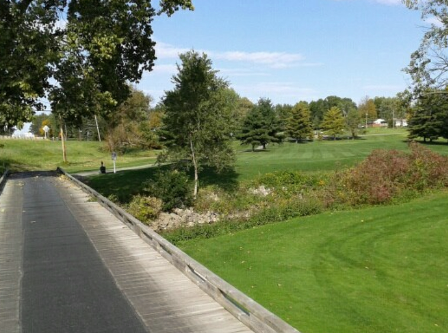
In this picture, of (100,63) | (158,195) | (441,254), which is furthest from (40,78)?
(441,254)

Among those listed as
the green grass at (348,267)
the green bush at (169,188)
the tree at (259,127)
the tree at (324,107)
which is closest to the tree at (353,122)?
the tree at (324,107)

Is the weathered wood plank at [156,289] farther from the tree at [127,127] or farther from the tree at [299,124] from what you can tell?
the tree at [299,124]

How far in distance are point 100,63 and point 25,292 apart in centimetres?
1191

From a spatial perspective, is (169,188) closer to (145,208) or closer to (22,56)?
(145,208)

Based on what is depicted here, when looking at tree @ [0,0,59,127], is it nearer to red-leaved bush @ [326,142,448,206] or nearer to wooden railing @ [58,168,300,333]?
wooden railing @ [58,168,300,333]

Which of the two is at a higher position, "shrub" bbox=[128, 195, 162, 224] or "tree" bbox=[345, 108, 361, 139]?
"tree" bbox=[345, 108, 361, 139]

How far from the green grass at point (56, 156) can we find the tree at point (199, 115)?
1069 inches

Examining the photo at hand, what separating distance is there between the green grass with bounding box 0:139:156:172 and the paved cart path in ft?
143

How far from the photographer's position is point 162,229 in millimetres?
25953

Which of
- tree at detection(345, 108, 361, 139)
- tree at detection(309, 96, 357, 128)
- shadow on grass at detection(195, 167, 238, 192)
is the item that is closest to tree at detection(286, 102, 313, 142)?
tree at detection(345, 108, 361, 139)

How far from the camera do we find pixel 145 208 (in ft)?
85.0

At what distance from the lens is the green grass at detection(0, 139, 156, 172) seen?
59.8 m

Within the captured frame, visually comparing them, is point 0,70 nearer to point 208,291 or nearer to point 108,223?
point 108,223

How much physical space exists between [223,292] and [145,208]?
1877cm
